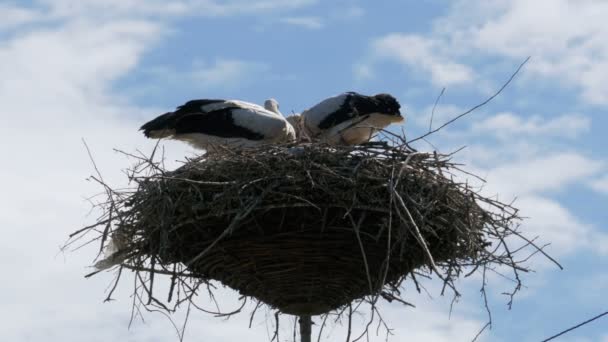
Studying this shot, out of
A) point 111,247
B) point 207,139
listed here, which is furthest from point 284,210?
point 207,139

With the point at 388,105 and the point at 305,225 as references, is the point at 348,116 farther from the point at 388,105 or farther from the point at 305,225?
the point at 305,225

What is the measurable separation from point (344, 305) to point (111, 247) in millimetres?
1478

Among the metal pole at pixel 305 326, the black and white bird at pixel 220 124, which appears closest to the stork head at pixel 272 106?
the black and white bird at pixel 220 124

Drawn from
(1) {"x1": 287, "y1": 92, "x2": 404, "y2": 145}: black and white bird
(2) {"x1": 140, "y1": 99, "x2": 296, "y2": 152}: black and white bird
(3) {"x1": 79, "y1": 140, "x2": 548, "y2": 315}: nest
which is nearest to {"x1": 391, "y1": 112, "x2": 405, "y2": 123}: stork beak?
(1) {"x1": 287, "y1": 92, "x2": 404, "y2": 145}: black and white bird

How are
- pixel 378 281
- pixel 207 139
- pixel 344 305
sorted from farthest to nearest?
pixel 207 139 → pixel 344 305 → pixel 378 281

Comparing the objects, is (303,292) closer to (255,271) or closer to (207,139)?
(255,271)

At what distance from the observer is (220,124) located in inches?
407

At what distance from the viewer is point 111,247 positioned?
26.4ft

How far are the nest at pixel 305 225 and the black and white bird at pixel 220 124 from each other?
2087 mm

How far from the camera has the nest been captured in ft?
24.5

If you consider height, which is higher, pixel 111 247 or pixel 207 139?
pixel 207 139

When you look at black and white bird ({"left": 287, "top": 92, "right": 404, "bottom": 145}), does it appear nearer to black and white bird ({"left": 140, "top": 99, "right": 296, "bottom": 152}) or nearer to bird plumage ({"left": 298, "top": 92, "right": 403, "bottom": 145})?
bird plumage ({"left": 298, "top": 92, "right": 403, "bottom": 145})

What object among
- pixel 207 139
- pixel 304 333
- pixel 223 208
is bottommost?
pixel 304 333

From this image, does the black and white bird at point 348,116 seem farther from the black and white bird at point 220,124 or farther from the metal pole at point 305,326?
the metal pole at point 305,326
